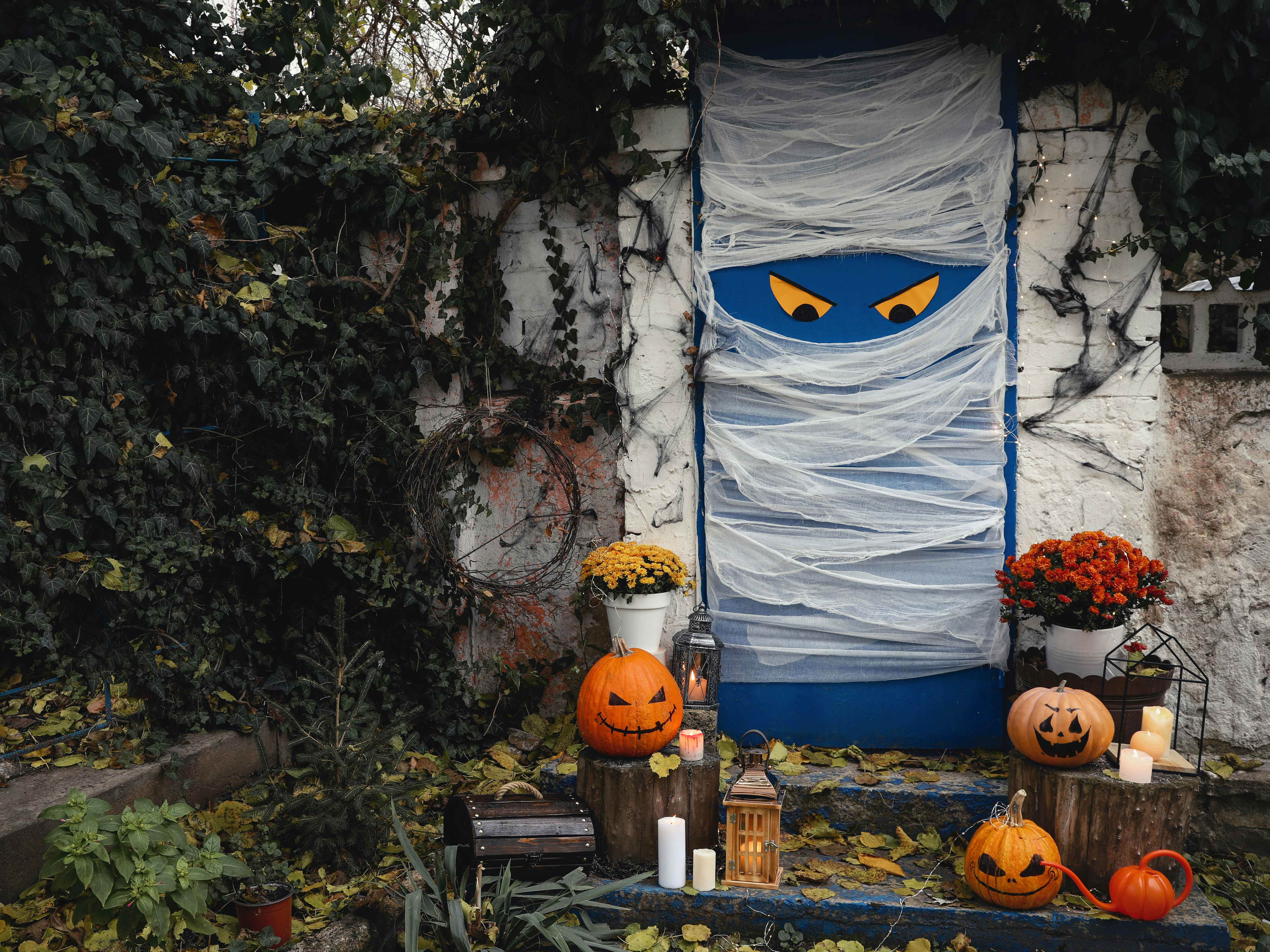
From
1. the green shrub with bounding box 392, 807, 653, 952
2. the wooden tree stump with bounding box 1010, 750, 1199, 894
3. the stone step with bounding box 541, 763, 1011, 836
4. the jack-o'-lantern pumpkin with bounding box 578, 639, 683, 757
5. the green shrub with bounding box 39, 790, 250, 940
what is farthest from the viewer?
the stone step with bounding box 541, 763, 1011, 836

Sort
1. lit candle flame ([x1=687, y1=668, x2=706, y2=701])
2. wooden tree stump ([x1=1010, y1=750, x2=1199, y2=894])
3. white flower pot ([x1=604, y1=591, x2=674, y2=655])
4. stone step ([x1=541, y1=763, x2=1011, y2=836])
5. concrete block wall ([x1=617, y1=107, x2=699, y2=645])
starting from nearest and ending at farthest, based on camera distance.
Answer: wooden tree stump ([x1=1010, y1=750, x2=1199, y2=894]) < stone step ([x1=541, y1=763, x2=1011, y2=836]) < lit candle flame ([x1=687, y1=668, x2=706, y2=701]) < white flower pot ([x1=604, y1=591, x2=674, y2=655]) < concrete block wall ([x1=617, y1=107, x2=699, y2=645])

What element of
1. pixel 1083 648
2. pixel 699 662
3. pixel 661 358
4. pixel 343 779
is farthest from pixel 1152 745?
pixel 343 779

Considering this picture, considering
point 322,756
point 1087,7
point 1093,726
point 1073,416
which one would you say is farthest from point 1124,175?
point 322,756

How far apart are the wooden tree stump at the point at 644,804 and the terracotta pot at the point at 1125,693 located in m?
1.54

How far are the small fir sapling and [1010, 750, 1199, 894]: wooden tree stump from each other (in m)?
2.79

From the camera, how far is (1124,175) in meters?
4.53

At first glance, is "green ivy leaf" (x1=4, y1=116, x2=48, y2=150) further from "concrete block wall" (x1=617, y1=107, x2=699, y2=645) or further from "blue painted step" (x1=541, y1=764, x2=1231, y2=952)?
"blue painted step" (x1=541, y1=764, x2=1231, y2=952)

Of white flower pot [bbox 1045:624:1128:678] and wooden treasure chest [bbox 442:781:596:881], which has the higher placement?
white flower pot [bbox 1045:624:1128:678]

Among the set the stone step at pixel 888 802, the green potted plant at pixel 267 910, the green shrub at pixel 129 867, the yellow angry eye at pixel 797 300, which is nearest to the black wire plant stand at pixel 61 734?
the green shrub at pixel 129 867

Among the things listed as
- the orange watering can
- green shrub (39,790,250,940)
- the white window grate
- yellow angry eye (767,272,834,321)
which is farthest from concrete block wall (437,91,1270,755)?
green shrub (39,790,250,940)

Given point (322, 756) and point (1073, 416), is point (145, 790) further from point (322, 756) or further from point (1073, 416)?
point (1073, 416)

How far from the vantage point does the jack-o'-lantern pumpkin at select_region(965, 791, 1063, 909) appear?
11.2 feet

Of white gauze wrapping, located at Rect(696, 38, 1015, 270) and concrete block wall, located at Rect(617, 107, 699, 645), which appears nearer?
white gauze wrapping, located at Rect(696, 38, 1015, 270)

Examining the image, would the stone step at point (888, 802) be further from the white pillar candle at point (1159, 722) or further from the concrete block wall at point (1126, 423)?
the concrete block wall at point (1126, 423)
